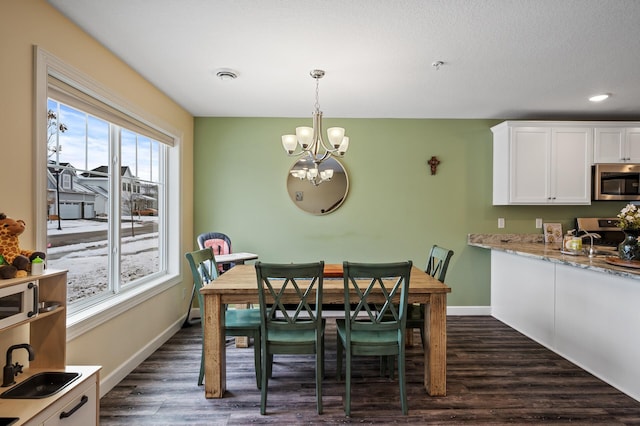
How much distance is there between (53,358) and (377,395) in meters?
1.97

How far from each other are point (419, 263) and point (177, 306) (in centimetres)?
287

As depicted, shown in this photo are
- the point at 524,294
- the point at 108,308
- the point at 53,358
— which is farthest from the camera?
the point at 524,294

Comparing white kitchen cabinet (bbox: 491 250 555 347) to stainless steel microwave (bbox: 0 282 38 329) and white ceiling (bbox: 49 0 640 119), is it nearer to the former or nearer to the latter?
white ceiling (bbox: 49 0 640 119)

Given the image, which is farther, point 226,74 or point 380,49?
point 226,74

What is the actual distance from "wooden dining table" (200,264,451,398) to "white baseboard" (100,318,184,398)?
737 mm

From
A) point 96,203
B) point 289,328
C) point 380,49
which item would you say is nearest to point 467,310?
point 289,328

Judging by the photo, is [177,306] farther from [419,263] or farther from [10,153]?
[419,263]

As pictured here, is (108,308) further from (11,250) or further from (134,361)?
(11,250)

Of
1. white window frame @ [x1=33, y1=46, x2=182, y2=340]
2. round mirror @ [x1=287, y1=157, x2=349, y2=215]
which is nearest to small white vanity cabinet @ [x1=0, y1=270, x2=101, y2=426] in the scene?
white window frame @ [x1=33, y1=46, x2=182, y2=340]

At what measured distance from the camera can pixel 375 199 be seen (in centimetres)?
418

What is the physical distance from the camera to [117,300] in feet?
8.63

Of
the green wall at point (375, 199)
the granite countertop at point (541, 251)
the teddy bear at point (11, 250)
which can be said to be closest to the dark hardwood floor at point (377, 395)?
the granite countertop at point (541, 251)

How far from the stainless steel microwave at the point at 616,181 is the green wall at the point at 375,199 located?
358 millimetres

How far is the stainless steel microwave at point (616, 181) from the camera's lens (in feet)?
12.6
